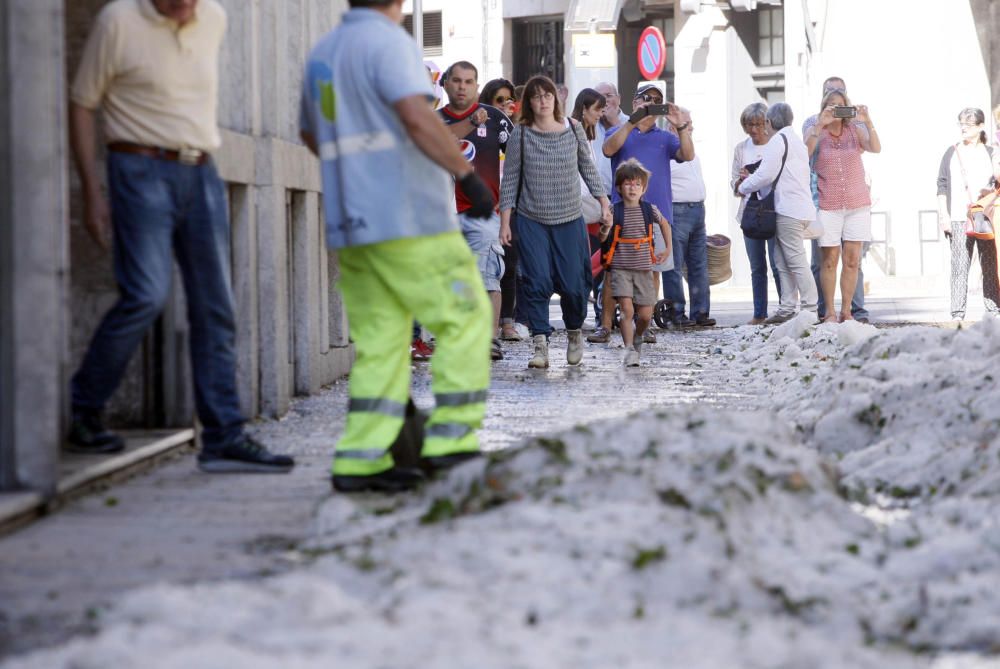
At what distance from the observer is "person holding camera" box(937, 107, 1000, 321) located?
15656 millimetres

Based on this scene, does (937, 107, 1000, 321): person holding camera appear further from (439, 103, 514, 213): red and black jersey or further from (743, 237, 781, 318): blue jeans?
(439, 103, 514, 213): red and black jersey

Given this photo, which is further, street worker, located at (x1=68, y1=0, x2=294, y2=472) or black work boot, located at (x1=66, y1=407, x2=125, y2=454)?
black work boot, located at (x1=66, y1=407, x2=125, y2=454)

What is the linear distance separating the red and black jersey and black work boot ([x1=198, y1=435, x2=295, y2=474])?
585 cm

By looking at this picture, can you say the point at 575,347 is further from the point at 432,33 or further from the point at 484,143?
the point at 432,33

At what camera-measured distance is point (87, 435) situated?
21.4ft

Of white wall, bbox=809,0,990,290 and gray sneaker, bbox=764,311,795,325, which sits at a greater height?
white wall, bbox=809,0,990,290

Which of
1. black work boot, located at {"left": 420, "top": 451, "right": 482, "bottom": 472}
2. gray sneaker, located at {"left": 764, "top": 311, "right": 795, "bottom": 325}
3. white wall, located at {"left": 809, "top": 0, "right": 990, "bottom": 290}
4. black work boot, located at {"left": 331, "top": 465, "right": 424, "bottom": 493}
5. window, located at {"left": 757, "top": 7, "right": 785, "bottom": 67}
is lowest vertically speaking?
black work boot, located at {"left": 331, "top": 465, "right": 424, "bottom": 493}

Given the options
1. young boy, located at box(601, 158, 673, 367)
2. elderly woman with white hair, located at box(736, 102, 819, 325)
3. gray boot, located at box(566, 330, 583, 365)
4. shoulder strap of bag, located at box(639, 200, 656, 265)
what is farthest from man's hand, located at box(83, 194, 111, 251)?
elderly woman with white hair, located at box(736, 102, 819, 325)

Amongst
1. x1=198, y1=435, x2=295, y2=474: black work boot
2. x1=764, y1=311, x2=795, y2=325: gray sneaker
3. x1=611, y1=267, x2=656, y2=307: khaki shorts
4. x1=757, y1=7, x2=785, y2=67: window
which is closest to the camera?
x1=198, y1=435, x2=295, y2=474: black work boot

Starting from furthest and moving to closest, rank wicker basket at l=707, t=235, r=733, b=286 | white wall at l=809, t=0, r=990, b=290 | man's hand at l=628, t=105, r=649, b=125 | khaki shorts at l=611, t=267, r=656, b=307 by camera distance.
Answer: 1. white wall at l=809, t=0, r=990, b=290
2. wicker basket at l=707, t=235, r=733, b=286
3. man's hand at l=628, t=105, r=649, b=125
4. khaki shorts at l=611, t=267, r=656, b=307

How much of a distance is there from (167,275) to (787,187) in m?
9.54

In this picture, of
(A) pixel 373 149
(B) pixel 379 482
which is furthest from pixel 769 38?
(B) pixel 379 482

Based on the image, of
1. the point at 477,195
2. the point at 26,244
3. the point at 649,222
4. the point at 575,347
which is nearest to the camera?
the point at 26,244

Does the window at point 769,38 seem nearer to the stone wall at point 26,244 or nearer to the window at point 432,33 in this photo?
the window at point 432,33
